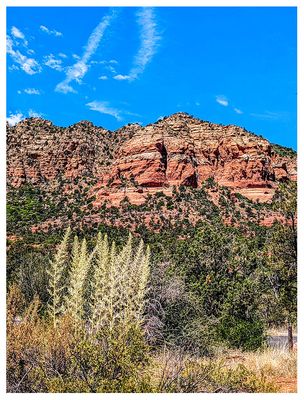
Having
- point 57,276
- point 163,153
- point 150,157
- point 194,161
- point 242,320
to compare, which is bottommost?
point 242,320

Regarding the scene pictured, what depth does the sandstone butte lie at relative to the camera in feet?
192

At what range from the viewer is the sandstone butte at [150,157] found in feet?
192

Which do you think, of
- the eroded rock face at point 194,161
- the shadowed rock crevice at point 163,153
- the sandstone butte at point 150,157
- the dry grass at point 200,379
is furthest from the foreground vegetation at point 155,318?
the shadowed rock crevice at point 163,153

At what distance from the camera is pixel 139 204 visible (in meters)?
51.7

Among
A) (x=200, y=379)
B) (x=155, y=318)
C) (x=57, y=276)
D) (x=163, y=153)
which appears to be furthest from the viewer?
(x=163, y=153)

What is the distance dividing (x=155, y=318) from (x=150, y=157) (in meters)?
50.6

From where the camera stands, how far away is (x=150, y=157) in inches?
2355

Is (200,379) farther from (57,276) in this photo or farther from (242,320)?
(242,320)

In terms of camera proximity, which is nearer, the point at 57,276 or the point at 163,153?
the point at 57,276

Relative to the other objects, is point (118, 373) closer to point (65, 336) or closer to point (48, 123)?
point (65, 336)

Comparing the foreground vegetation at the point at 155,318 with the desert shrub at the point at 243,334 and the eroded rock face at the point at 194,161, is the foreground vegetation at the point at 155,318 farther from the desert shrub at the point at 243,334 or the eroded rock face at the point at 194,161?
the eroded rock face at the point at 194,161

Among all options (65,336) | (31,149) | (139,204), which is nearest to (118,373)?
(65,336)

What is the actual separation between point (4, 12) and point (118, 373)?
4242 millimetres

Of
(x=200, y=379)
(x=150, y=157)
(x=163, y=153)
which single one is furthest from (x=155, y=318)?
(x=163, y=153)
